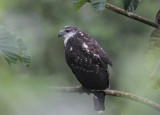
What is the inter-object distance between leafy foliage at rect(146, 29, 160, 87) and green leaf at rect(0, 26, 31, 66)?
50 centimetres

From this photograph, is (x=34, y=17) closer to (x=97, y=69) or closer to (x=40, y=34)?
(x=40, y=34)

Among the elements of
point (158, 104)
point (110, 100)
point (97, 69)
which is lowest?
point (110, 100)

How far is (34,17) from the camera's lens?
8898mm

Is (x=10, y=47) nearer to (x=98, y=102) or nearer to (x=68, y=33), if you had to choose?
(x=98, y=102)

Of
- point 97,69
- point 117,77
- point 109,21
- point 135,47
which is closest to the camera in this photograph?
point 97,69

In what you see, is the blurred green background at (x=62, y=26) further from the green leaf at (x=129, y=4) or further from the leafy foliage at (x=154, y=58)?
the green leaf at (x=129, y=4)

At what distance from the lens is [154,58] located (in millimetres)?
1937

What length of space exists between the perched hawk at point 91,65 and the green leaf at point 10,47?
203 cm

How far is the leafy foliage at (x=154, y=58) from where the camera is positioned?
1.75m

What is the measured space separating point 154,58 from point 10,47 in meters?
0.62

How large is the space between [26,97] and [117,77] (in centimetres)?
676

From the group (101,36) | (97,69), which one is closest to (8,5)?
(101,36)

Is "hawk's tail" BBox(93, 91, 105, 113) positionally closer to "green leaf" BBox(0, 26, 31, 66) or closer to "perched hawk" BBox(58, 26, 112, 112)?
"perched hawk" BBox(58, 26, 112, 112)

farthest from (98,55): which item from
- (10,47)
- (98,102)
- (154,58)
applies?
(10,47)
